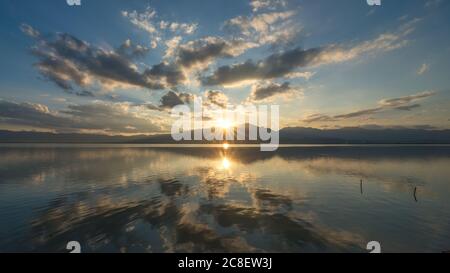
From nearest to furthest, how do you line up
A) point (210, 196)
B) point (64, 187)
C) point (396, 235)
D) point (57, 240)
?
point (57, 240), point (396, 235), point (210, 196), point (64, 187)

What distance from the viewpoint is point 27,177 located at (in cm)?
4631

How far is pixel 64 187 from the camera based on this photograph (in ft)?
126

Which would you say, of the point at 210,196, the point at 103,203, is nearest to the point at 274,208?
the point at 210,196

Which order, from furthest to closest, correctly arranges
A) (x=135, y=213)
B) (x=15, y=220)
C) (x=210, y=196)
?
(x=210, y=196)
(x=135, y=213)
(x=15, y=220)

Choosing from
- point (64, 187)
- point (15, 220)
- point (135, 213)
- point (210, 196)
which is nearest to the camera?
point (15, 220)

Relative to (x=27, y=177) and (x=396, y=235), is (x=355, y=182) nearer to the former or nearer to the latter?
(x=396, y=235)

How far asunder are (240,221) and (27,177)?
4758 cm
